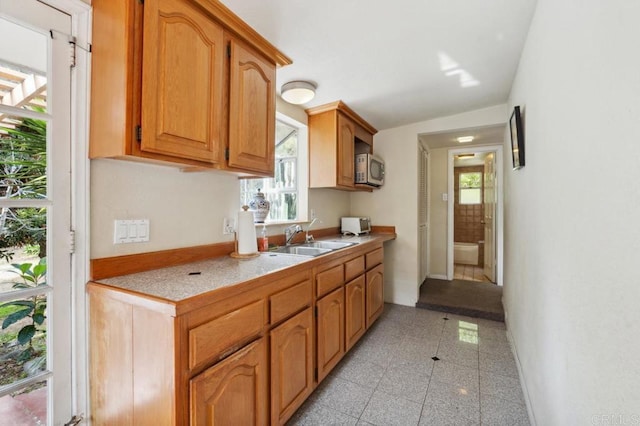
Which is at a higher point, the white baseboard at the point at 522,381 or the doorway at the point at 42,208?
the doorway at the point at 42,208

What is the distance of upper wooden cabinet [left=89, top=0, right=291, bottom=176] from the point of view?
1.09 meters

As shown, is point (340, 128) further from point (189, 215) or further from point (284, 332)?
point (284, 332)

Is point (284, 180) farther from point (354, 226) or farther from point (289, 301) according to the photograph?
point (289, 301)

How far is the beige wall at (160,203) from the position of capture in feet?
4.10

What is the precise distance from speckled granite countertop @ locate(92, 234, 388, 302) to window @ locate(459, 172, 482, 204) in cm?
535

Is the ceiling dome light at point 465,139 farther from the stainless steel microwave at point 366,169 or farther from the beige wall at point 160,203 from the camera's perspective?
the beige wall at point 160,203

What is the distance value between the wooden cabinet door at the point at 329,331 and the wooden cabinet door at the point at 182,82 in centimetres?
115

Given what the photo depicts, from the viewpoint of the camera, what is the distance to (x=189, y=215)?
1.62 m

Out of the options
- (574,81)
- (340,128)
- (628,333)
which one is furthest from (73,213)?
(340,128)

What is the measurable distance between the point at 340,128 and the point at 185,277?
204 centimetres

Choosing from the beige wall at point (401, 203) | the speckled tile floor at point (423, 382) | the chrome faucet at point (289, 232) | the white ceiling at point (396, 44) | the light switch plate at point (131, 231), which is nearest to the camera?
the light switch plate at point (131, 231)

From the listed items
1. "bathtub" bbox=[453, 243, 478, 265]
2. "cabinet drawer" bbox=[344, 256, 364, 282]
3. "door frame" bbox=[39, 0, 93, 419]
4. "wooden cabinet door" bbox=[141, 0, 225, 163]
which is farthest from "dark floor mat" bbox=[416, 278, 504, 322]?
"door frame" bbox=[39, 0, 93, 419]

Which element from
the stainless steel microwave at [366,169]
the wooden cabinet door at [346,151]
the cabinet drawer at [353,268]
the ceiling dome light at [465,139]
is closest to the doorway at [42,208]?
the cabinet drawer at [353,268]

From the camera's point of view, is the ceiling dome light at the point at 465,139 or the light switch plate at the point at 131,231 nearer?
the light switch plate at the point at 131,231
